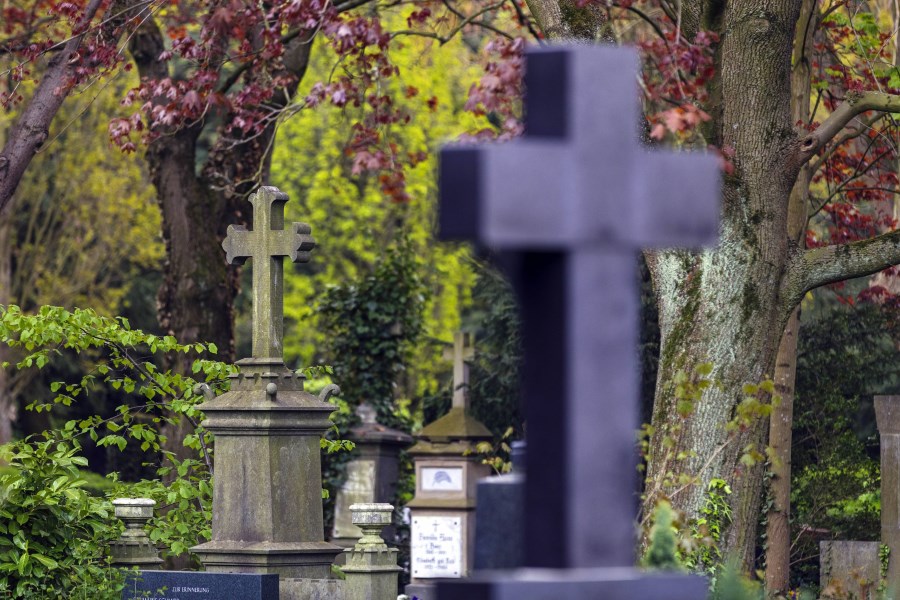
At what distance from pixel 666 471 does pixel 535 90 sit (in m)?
5.10

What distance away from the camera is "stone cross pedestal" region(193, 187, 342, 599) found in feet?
30.8

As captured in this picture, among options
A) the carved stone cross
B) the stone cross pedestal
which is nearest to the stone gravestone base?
the stone cross pedestal

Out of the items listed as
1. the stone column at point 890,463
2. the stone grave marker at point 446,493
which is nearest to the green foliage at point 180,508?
the stone grave marker at point 446,493

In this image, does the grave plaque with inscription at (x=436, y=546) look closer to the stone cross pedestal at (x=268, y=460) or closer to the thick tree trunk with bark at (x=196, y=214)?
the thick tree trunk with bark at (x=196, y=214)

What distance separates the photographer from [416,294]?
18641 mm

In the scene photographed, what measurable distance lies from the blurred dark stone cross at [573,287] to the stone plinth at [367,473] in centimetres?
1346

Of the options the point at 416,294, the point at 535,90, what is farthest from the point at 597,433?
the point at 416,294

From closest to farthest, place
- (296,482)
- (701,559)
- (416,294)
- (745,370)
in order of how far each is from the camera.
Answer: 1. (701,559)
2. (745,370)
3. (296,482)
4. (416,294)

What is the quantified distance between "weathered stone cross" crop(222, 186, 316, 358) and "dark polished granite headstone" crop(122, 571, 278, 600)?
5.44 feet

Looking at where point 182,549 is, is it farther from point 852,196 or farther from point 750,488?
point 852,196

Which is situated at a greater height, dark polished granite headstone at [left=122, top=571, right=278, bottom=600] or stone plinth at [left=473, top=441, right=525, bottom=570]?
stone plinth at [left=473, top=441, right=525, bottom=570]

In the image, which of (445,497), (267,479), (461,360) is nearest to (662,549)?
(267,479)

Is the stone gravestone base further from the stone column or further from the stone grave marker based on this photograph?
the stone grave marker

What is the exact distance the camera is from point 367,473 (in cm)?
1712
